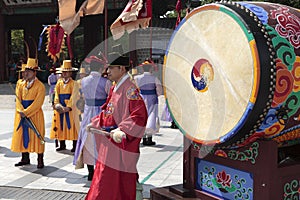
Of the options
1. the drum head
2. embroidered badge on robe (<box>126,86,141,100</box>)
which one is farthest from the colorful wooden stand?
embroidered badge on robe (<box>126,86,141,100</box>)

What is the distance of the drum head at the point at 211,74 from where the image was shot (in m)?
2.44

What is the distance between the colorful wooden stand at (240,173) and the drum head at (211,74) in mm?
251

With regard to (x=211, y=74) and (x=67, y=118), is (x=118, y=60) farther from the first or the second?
(x=67, y=118)

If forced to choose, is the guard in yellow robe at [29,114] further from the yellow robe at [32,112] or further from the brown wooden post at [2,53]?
the brown wooden post at [2,53]

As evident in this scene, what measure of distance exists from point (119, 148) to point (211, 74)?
3.26 ft

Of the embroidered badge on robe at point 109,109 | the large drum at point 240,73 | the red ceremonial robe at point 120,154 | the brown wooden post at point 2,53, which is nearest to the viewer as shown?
the large drum at point 240,73

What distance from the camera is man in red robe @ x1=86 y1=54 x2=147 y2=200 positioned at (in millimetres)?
3131

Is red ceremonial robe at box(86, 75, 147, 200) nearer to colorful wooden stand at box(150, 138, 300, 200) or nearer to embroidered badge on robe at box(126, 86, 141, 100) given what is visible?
embroidered badge on robe at box(126, 86, 141, 100)

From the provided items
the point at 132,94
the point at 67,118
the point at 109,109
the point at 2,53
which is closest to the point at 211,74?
the point at 132,94

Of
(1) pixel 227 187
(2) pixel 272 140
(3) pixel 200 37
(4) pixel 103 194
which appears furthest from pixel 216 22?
(4) pixel 103 194

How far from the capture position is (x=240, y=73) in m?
2.46

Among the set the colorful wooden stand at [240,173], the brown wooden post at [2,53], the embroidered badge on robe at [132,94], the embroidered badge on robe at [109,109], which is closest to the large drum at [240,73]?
the colorful wooden stand at [240,173]

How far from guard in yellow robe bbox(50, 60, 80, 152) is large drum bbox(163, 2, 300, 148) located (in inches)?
135

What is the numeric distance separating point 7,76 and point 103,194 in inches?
789
